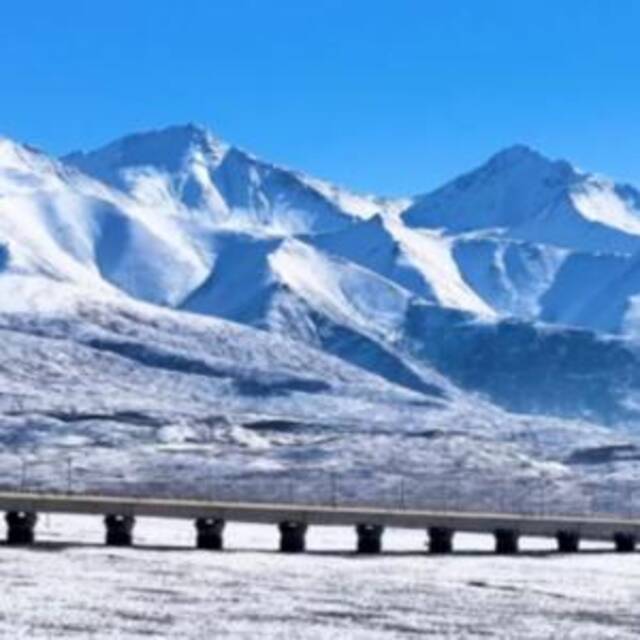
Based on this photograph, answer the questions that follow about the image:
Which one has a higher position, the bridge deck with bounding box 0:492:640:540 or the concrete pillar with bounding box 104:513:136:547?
the bridge deck with bounding box 0:492:640:540

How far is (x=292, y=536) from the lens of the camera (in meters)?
126

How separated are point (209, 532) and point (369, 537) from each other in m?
10.3

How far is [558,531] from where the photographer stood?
13875 cm

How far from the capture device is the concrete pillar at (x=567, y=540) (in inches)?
5472

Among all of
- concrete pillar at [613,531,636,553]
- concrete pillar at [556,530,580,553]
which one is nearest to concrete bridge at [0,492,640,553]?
concrete pillar at [556,530,580,553]

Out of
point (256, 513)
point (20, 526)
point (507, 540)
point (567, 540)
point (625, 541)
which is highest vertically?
point (256, 513)

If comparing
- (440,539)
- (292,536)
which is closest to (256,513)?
(292,536)

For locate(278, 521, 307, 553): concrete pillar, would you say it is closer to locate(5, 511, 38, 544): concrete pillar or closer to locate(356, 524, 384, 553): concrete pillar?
locate(356, 524, 384, 553): concrete pillar

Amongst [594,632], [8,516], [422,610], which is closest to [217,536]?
[8,516]

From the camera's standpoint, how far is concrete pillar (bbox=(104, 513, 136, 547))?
123438 millimetres

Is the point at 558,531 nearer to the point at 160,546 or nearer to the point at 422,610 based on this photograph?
the point at 160,546

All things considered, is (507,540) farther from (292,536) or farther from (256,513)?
(256,513)

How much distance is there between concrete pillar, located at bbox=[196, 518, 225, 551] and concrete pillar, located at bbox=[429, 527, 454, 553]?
45.4ft

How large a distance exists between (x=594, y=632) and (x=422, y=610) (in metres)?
9.15
